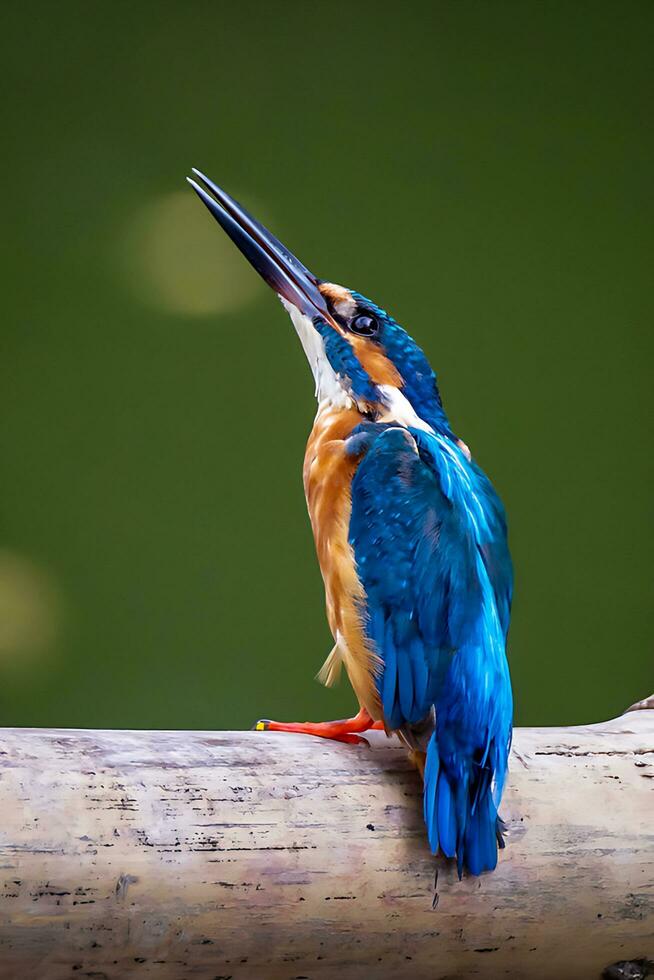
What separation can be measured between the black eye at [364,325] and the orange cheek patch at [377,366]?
16mm

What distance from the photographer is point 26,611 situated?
8.43 feet

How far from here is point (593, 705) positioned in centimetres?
265

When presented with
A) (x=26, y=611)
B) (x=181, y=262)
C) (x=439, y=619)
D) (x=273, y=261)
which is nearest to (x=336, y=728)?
(x=439, y=619)

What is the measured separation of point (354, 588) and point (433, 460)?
149 mm

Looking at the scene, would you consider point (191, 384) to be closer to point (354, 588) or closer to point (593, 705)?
point (593, 705)

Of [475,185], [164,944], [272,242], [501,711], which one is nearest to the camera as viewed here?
[164,944]

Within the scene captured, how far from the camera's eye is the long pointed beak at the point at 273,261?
1.28m

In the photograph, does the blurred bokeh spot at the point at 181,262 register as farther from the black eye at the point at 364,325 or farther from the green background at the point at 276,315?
the black eye at the point at 364,325

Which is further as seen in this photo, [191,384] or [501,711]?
[191,384]

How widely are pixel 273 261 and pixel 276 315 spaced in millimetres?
1379

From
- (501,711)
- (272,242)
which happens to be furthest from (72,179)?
(501,711)

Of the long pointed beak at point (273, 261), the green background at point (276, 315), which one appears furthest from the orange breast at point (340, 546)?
the green background at point (276, 315)

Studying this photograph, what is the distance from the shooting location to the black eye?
4.02 feet

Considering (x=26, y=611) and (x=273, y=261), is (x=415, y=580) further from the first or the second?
(x=26, y=611)
